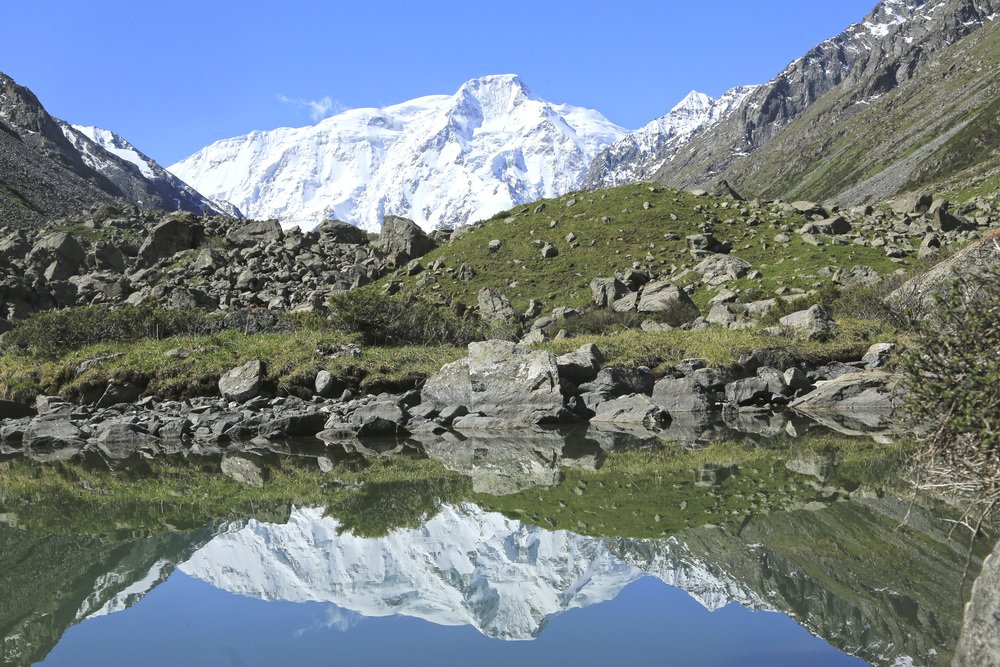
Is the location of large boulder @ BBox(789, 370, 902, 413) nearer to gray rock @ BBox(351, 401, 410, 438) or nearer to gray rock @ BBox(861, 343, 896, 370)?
gray rock @ BBox(861, 343, 896, 370)

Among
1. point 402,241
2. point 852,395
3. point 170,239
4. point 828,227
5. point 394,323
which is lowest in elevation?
point 852,395

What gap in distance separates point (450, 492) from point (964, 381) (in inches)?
398

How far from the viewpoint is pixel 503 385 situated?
1053 inches

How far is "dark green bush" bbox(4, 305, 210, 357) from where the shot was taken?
111 ft

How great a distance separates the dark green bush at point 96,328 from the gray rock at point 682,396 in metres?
22.4

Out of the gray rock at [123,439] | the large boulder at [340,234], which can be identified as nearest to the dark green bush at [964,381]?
the gray rock at [123,439]

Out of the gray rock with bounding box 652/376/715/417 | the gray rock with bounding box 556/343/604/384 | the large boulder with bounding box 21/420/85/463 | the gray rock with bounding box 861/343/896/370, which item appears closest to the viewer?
the large boulder with bounding box 21/420/85/463

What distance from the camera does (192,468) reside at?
2058cm

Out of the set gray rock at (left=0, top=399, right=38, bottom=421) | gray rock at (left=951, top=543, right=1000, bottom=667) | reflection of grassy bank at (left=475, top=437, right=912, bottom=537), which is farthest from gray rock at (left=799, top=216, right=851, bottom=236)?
gray rock at (left=951, top=543, right=1000, bottom=667)

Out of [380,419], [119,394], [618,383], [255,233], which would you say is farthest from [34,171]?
[618,383]

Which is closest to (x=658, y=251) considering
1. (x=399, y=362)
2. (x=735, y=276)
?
(x=735, y=276)

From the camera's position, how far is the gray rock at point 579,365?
27.7 meters

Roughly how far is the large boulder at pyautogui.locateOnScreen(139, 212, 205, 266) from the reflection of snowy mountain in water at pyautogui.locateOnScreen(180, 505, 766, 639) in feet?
190

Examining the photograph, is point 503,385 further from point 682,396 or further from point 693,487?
point 693,487
